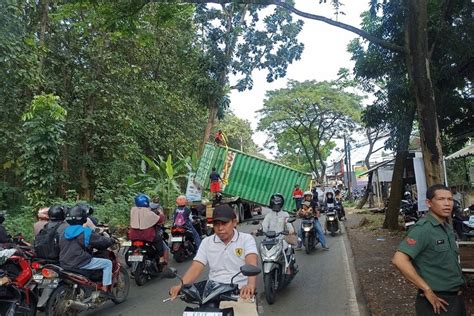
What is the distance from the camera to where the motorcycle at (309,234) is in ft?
33.8

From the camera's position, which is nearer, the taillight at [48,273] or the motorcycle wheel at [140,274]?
the taillight at [48,273]

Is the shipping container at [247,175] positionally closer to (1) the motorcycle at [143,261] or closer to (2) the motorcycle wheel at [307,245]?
(2) the motorcycle wheel at [307,245]

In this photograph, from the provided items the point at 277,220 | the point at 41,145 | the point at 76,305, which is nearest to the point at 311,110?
the point at 41,145

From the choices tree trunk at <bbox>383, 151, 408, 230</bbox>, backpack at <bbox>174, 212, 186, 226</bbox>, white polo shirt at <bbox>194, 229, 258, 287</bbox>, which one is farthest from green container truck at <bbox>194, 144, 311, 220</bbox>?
white polo shirt at <bbox>194, 229, 258, 287</bbox>

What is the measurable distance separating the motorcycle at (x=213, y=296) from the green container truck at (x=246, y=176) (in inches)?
519

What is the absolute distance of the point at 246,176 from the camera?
1719 centimetres

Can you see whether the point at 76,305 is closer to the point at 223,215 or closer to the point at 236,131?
the point at 223,215

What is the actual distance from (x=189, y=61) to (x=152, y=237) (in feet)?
45.2

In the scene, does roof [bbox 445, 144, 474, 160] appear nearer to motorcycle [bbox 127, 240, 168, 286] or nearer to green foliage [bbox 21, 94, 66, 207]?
motorcycle [bbox 127, 240, 168, 286]

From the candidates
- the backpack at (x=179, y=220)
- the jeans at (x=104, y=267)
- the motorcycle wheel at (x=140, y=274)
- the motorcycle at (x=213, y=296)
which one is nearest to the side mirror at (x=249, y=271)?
the motorcycle at (x=213, y=296)

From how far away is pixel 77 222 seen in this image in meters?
5.83

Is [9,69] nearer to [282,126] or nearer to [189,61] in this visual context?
[189,61]

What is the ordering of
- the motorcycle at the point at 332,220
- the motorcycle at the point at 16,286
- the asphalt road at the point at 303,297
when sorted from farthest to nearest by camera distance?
1. the motorcycle at the point at 332,220
2. the asphalt road at the point at 303,297
3. the motorcycle at the point at 16,286

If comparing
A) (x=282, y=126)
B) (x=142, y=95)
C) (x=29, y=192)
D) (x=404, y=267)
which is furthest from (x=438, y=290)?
(x=282, y=126)
